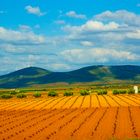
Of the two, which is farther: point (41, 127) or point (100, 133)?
point (41, 127)

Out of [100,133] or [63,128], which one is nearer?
[100,133]

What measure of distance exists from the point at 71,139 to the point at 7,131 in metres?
5.41

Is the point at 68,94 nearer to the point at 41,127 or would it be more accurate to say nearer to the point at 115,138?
the point at 41,127

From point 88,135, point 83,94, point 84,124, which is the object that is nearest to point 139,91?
point 83,94

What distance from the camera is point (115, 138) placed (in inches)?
670

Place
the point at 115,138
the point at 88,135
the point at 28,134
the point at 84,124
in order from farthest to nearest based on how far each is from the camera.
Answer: the point at 84,124, the point at 28,134, the point at 88,135, the point at 115,138

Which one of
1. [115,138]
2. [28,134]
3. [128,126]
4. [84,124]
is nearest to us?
[115,138]

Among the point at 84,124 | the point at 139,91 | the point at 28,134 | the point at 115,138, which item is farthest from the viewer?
the point at 139,91

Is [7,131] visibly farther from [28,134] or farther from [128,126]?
[128,126]

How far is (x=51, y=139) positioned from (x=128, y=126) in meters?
5.52

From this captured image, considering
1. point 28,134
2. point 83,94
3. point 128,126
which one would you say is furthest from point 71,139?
point 83,94

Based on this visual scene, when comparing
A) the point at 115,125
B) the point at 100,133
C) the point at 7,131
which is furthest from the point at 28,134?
the point at 115,125

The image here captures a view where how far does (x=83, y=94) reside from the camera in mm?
74875

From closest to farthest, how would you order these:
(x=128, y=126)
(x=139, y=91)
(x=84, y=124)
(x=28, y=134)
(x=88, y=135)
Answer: (x=88, y=135) → (x=28, y=134) → (x=128, y=126) → (x=84, y=124) → (x=139, y=91)
